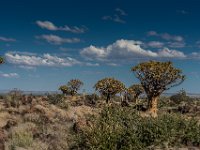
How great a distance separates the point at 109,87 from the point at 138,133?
33.5 metres

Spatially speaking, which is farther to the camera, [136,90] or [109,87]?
[136,90]

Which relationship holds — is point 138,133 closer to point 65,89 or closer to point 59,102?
point 59,102

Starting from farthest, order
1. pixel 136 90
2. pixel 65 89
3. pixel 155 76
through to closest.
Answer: pixel 65 89 < pixel 136 90 < pixel 155 76

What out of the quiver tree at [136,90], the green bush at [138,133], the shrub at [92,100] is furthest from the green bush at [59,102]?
the green bush at [138,133]

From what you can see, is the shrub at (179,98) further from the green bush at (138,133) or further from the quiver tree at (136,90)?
the green bush at (138,133)

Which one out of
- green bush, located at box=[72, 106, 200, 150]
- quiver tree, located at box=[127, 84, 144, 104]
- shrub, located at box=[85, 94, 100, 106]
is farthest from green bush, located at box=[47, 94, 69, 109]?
green bush, located at box=[72, 106, 200, 150]

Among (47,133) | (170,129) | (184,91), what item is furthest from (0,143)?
(184,91)

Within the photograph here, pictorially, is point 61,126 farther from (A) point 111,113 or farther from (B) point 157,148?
(B) point 157,148

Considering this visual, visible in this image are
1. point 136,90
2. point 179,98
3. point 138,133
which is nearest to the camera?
point 138,133

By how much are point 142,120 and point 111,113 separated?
3.76 ft

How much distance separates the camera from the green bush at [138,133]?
12305mm

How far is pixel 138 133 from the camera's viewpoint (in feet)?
41.7

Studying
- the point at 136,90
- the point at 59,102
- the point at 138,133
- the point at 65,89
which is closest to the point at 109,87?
the point at 59,102

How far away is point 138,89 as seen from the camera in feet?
177
